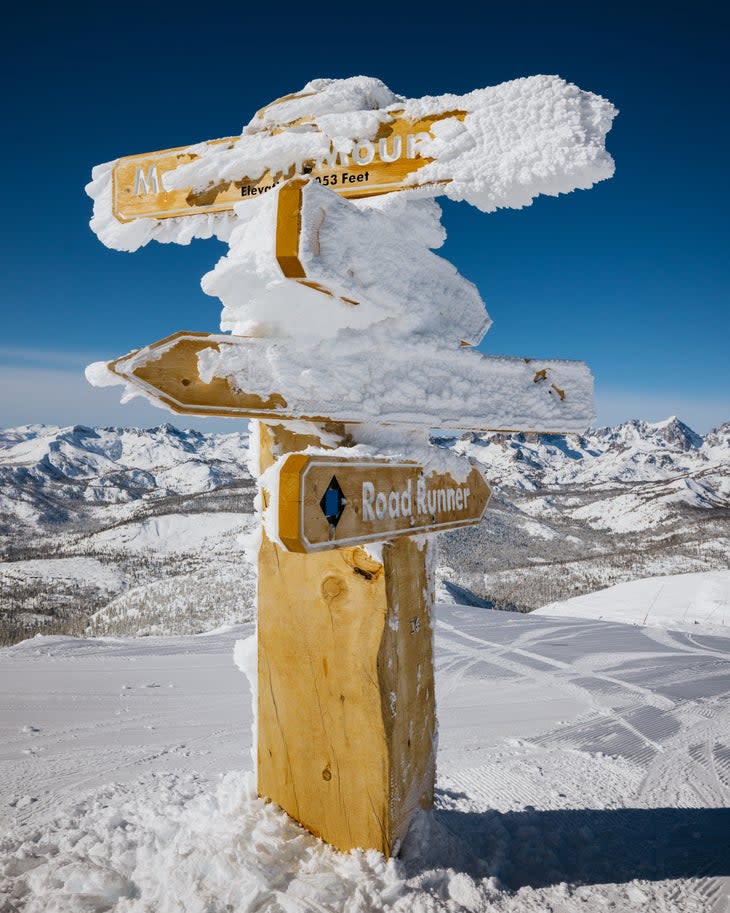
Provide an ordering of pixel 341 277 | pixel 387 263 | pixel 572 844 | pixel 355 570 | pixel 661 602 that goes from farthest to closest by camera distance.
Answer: pixel 661 602 < pixel 572 844 < pixel 355 570 < pixel 387 263 < pixel 341 277

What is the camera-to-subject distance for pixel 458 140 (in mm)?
1982

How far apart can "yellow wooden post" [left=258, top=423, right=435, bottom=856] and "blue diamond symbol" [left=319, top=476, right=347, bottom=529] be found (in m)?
0.48

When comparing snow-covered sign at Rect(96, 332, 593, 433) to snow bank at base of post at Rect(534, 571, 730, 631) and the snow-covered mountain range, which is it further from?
snow bank at base of post at Rect(534, 571, 730, 631)

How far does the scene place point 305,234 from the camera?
1.61m

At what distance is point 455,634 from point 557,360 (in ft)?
23.6

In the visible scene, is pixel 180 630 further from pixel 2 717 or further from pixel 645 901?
pixel 645 901

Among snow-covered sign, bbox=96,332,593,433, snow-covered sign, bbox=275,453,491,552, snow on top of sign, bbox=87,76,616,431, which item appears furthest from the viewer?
snow on top of sign, bbox=87,76,616,431

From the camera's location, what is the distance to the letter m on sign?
238 cm

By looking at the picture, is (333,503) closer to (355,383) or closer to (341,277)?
(355,383)

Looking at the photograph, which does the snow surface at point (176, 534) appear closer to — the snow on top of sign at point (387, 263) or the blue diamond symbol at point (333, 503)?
the snow on top of sign at point (387, 263)

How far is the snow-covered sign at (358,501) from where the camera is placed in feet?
4.64

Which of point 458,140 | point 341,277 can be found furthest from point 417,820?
point 458,140

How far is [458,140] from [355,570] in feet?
5.12

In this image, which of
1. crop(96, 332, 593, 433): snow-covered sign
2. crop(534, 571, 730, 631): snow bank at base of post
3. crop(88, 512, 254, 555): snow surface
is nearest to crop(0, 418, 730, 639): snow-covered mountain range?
crop(96, 332, 593, 433): snow-covered sign
